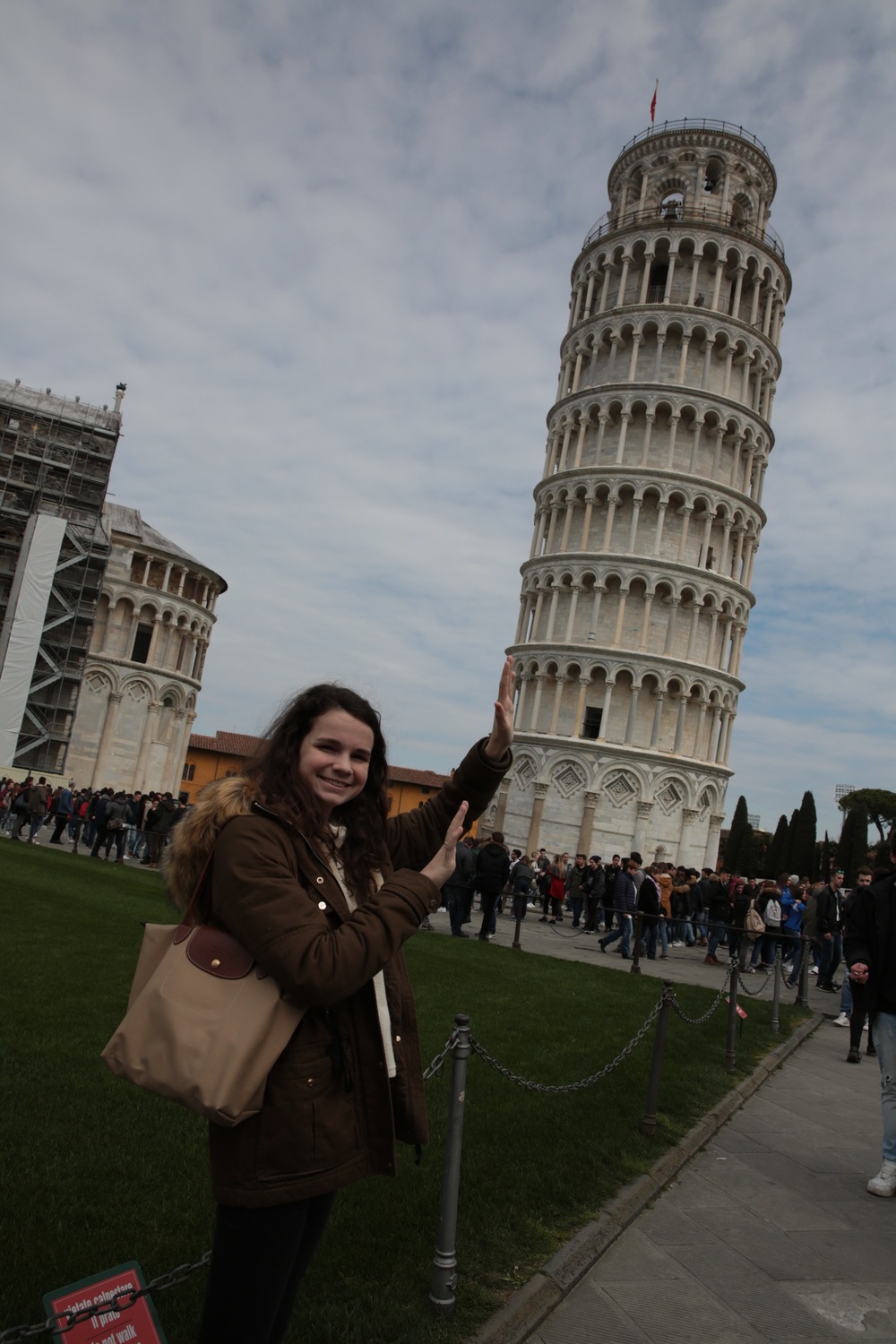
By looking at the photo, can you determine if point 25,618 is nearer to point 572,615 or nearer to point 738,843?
point 572,615

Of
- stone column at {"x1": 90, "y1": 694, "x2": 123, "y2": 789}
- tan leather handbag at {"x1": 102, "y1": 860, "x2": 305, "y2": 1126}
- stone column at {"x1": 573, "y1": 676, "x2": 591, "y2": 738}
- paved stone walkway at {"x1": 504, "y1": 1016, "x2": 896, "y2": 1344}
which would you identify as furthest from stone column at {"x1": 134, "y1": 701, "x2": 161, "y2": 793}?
tan leather handbag at {"x1": 102, "y1": 860, "x2": 305, "y2": 1126}

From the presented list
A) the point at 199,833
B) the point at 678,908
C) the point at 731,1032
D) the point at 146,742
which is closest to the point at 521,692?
the point at 678,908

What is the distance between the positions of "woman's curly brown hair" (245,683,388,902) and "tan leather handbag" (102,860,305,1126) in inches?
16.3

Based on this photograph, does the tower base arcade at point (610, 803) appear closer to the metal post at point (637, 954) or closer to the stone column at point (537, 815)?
the stone column at point (537, 815)

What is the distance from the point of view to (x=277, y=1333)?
2.49 m

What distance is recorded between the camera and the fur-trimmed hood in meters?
2.43

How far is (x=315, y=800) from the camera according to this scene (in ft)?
8.70

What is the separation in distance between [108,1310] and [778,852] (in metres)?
Answer: 75.4

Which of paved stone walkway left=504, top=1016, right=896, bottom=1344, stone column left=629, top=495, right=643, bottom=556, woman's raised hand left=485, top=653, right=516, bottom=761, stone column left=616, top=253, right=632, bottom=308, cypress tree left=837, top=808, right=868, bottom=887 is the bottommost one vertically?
paved stone walkway left=504, top=1016, right=896, bottom=1344

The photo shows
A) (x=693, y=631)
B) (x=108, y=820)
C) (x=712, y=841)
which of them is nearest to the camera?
(x=108, y=820)

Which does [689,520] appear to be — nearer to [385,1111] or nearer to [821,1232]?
[821,1232]

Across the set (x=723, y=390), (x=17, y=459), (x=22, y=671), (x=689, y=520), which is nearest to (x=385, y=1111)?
(x=689, y=520)

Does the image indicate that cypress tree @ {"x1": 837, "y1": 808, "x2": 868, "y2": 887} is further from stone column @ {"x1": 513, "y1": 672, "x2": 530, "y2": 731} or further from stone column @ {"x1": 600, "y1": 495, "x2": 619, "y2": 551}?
stone column @ {"x1": 600, "y1": 495, "x2": 619, "y2": 551}

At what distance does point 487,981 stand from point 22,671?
39.1 meters
